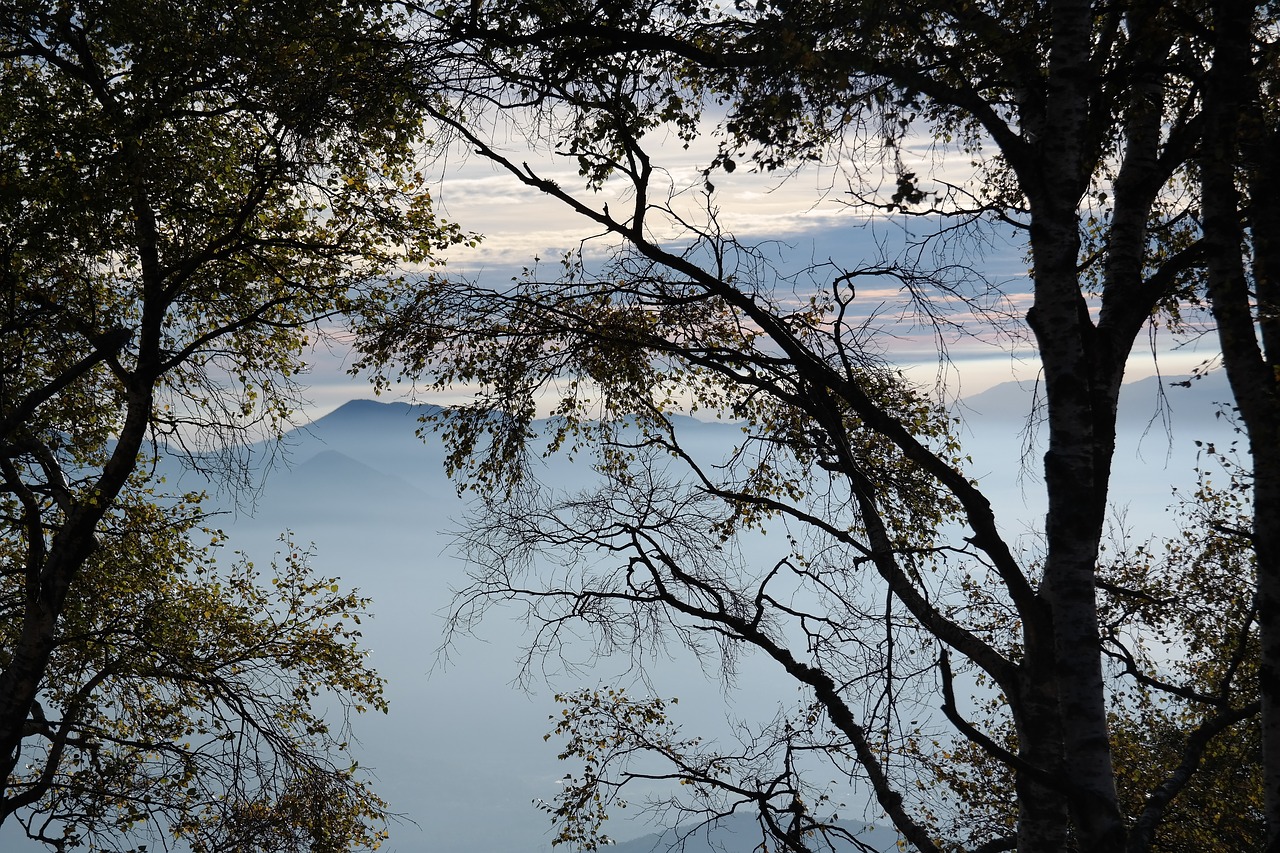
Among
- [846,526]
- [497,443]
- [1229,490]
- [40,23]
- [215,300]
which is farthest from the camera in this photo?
[1229,490]

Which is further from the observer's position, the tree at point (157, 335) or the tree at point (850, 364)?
the tree at point (157, 335)

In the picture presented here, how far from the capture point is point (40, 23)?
1109 centimetres

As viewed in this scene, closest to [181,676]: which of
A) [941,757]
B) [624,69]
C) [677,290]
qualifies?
[677,290]

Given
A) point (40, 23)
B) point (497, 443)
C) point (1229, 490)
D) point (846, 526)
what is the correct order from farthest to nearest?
point (1229, 490), point (40, 23), point (846, 526), point (497, 443)

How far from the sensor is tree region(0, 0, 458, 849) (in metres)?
10.6

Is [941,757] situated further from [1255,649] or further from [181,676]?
[181,676]

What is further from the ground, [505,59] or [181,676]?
[505,59]

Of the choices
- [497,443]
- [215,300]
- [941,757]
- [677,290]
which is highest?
[215,300]

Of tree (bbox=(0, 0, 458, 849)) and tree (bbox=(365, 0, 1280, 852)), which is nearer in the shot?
tree (bbox=(365, 0, 1280, 852))

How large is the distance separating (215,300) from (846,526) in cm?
932

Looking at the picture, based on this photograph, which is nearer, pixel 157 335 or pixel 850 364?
pixel 850 364

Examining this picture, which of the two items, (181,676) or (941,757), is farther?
(941,757)

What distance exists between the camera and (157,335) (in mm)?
12242

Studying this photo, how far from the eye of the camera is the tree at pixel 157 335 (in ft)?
34.8
